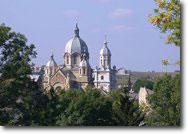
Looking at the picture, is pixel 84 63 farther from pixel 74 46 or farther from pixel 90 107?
pixel 90 107

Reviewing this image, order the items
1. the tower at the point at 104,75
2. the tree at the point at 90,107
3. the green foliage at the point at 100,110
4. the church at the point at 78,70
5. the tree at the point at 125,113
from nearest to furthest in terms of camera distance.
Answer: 1. the green foliage at the point at 100,110
2. the tree at the point at 125,113
3. the tree at the point at 90,107
4. the church at the point at 78,70
5. the tower at the point at 104,75

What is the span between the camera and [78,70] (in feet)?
207

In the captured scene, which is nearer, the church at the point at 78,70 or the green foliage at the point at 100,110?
the green foliage at the point at 100,110

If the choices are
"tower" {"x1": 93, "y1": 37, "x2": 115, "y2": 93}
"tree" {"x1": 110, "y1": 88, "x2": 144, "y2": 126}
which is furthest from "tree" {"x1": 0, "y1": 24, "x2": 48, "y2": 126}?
"tower" {"x1": 93, "y1": 37, "x2": 115, "y2": 93}

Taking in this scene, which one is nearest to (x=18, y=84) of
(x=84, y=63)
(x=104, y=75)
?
(x=84, y=63)

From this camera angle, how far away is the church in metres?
59.6

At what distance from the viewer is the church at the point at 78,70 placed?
195ft

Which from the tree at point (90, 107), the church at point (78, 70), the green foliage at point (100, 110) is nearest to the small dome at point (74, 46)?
the church at point (78, 70)

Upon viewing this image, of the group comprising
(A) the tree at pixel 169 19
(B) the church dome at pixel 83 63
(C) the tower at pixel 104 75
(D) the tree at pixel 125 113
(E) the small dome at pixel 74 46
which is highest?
(E) the small dome at pixel 74 46

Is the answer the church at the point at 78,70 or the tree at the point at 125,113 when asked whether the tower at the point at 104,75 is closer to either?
the church at the point at 78,70

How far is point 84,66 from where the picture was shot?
204ft

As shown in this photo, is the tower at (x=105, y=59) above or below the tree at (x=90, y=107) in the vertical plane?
above

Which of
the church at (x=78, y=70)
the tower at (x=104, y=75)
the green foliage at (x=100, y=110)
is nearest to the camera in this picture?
the green foliage at (x=100, y=110)

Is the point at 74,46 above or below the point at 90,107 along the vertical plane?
above
